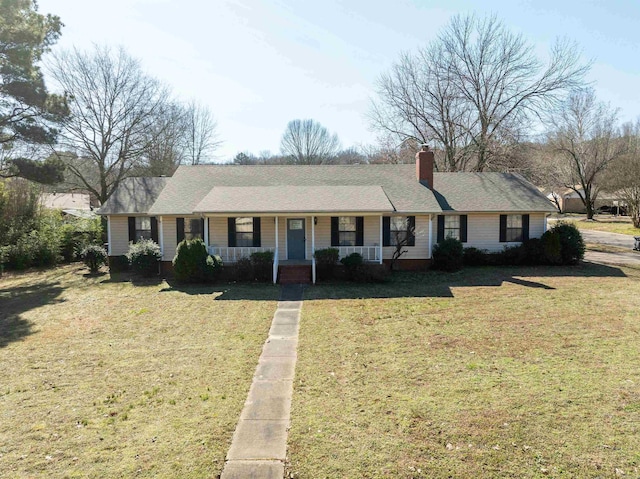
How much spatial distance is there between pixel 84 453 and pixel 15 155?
24.0 metres

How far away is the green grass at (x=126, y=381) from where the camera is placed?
193 inches

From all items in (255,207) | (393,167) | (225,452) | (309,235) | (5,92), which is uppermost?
(5,92)

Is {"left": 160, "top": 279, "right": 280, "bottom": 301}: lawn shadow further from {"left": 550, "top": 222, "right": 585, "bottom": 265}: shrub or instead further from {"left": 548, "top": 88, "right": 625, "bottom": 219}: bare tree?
{"left": 548, "top": 88, "right": 625, "bottom": 219}: bare tree

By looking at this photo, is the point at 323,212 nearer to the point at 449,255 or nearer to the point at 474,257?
the point at 449,255

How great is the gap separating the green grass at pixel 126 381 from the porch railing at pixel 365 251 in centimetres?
459

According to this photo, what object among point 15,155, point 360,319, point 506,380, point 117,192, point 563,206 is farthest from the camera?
point 563,206

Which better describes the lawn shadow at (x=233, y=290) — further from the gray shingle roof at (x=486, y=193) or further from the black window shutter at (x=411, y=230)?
the gray shingle roof at (x=486, y=193)

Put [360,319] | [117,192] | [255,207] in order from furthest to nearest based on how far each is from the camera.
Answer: [117,192], [255,207], [360,319]

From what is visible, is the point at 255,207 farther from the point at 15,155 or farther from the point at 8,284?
the point at 15,155

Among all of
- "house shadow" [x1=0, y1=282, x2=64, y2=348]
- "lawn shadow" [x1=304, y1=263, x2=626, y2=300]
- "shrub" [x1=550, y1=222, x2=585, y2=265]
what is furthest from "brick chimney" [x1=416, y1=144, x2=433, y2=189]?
"house shadow" [x1=0, y1=282, x2=64, y2=348]

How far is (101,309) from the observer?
12602 mm

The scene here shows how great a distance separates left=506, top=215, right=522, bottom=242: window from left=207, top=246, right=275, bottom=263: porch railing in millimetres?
11292

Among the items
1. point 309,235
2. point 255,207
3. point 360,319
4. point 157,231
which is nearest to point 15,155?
point 157,231

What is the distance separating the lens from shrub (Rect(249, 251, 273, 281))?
1614cm
